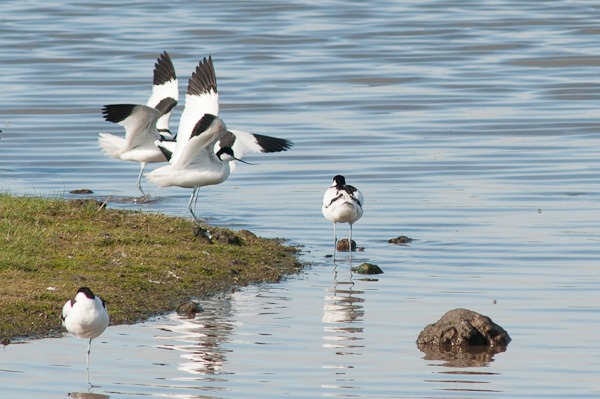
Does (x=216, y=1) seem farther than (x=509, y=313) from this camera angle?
Yes

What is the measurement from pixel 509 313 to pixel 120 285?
3.04 m

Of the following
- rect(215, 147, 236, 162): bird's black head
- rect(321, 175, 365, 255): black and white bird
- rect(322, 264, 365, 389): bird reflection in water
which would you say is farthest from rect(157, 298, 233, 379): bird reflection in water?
rect(215, 147, 236, 162): bird's black head

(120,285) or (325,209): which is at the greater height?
(325,209)

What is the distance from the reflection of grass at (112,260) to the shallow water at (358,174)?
1.13ft

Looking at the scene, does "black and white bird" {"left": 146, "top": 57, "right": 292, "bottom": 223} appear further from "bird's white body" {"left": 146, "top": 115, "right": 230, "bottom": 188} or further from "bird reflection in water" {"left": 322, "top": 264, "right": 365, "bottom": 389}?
"bird reflection in water" {"left": 322, "top": 264, "right": 365, "bottom": 389}

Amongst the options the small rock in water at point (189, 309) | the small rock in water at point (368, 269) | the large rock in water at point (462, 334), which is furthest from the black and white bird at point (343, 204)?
the large rock in water at point (462, 334)

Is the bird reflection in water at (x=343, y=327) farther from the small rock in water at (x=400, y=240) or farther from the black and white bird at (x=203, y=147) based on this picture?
the black and white bird at (x=203, y=147)

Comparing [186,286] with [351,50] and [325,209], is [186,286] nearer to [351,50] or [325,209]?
[325,209]

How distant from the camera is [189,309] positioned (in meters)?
10.6

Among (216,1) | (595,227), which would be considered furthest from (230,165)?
(216,1)

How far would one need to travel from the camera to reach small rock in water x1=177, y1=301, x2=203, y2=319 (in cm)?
1052

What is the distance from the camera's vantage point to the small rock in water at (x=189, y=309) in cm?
1052

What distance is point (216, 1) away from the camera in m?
41.8

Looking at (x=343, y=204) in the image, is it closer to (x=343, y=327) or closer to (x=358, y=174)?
(x=343, y=327)
